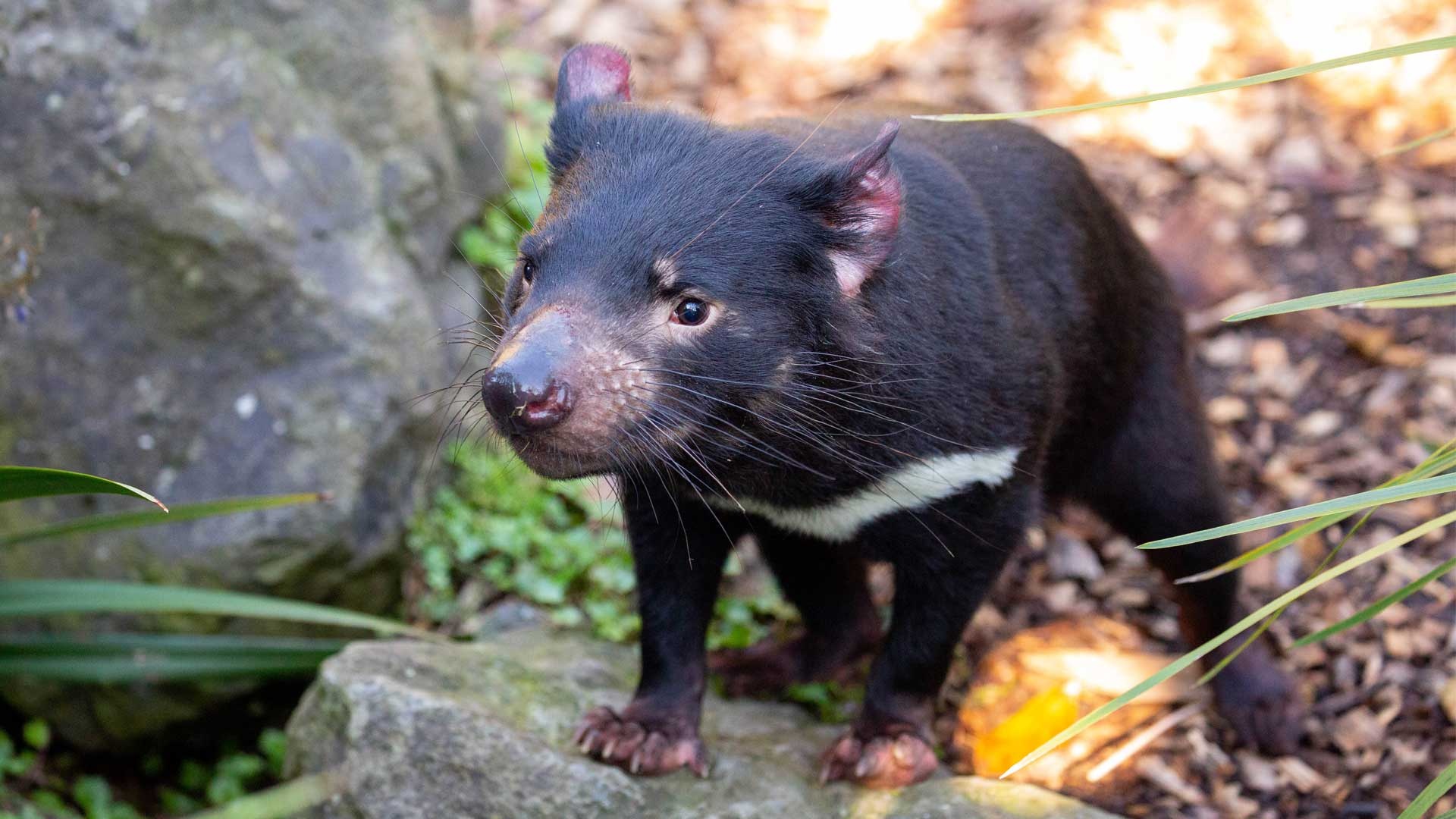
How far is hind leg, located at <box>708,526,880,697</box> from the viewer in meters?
3.29

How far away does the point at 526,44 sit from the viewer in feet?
19.2

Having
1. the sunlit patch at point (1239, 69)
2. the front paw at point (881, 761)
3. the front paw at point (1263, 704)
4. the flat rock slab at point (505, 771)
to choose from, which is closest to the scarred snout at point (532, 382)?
the flat rock slab at point (505, 771)

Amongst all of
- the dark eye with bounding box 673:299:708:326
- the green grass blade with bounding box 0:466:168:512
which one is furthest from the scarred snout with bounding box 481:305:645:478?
the green grass blade with bounding box 0:466:168:512

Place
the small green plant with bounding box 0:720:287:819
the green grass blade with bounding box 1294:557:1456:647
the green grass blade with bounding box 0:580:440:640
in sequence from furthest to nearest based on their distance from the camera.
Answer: the small green plant with bounding box 0:720:287:819 < the green grass blade with bounding box 0:580:440:640 < the green grass blade with bounding box 1294:557:1456:647

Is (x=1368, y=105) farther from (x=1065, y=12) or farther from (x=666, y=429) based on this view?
(x=666, y=429)

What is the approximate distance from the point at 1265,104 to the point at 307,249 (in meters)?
3.65

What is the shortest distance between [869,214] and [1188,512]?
4.82ft

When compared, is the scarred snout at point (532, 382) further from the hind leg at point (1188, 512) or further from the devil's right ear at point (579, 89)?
the hind leg at point (1188, 512)

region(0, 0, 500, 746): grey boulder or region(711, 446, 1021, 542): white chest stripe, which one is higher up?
region(0, 0, 500, 746): grey boulder

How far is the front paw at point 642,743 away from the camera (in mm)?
2664

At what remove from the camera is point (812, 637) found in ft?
11.0

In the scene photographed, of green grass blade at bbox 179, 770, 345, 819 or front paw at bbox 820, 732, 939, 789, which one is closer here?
green grass blade at bbox 179, 770, 345, 819

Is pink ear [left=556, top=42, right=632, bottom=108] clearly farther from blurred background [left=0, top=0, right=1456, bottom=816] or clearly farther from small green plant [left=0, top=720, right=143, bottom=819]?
small green plant [left=0, top=720, right=143, bottom=819]

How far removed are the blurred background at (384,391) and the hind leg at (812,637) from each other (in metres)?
0.18
